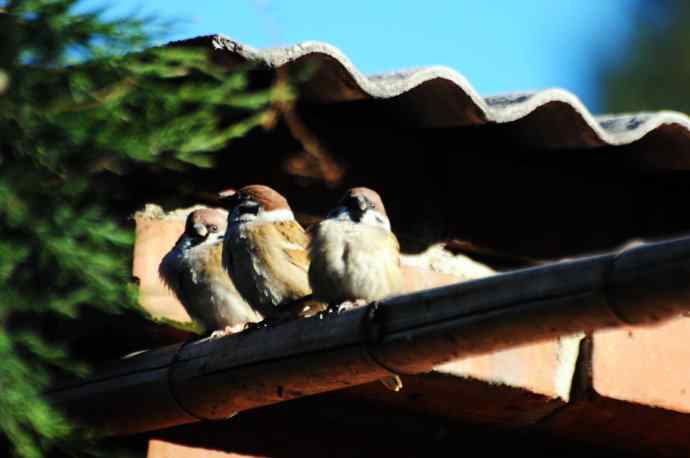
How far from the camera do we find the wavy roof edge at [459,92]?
3115 millimetres

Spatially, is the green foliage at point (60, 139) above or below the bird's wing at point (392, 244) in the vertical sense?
below

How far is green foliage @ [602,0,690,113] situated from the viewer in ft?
19.9

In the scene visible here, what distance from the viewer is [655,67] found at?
20.9 feet

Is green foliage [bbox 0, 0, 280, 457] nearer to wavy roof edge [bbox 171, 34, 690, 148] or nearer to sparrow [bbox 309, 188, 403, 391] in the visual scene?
wavy roof edge [bbox 171, 34, 690, 148]

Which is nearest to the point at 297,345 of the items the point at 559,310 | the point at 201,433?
the point at 559,310

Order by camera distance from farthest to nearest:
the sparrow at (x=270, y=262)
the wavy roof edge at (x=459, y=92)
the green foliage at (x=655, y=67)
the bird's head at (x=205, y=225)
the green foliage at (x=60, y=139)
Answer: the green foliage at (x=655, y=67) < the sparrow at (x=270, y=262) < the bird's head at (x=205, y=225) < the wavy roof edge at (x=459, y=92) < the green foliage at (x=60, y=139)

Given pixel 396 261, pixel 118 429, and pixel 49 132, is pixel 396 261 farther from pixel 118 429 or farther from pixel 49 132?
pixel 49 132

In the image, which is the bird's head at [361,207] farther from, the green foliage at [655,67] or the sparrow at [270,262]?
the green foliage at [655,67]

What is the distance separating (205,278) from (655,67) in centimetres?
286

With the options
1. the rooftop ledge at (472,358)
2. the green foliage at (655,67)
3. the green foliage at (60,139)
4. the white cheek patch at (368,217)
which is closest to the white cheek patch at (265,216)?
the white cheek patch at (368,217)

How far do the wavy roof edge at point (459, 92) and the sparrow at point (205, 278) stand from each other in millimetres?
506

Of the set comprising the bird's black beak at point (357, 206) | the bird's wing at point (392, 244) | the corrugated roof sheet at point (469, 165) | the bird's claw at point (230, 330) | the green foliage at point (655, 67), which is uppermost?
the green foliage at point (655, 67)

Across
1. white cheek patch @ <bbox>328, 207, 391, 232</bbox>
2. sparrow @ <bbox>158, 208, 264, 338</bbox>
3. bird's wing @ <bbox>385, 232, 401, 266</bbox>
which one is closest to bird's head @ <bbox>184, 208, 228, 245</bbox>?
sparrow @ <bbox>158, 208, 264, 338</bbox>

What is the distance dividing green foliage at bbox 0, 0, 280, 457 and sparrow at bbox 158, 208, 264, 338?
3.79 feet
